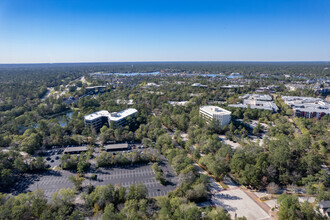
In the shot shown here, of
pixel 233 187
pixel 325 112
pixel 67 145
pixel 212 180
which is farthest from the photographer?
pixel 325 112

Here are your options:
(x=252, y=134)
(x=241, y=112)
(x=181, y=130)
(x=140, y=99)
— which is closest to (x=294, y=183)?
(x=252, y=134)

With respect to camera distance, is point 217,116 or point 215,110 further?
point 215,110

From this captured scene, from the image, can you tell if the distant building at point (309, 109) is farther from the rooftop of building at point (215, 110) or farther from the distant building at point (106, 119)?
the distant building at point (106, 119)

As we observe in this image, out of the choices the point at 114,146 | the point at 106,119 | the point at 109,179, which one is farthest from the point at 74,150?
the point at 106,119

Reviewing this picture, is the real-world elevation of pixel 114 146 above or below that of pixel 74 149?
above

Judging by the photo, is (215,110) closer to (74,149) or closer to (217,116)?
(217,116)

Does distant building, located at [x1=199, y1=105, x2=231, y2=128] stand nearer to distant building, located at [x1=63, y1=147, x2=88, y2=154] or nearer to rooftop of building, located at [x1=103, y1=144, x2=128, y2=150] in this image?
rooftop of building, located at [x1=103, y1=144, x2=128, y2=150]

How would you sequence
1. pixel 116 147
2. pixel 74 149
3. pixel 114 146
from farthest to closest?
1. pixel 114 146
2. pixel 116 147
3. pixel 74 149

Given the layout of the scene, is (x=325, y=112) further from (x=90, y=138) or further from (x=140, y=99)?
(x=90, y=138)
